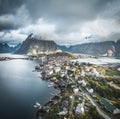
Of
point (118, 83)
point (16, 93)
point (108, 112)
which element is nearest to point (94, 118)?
point (108, 112)

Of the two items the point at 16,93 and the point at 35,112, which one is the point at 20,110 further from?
the point at 16,93

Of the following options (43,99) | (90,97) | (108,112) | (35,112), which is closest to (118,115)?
(108,112)

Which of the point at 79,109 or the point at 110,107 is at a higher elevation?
the point at 79,109

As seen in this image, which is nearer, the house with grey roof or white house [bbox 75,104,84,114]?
white house [bbox 75,104,84,114]

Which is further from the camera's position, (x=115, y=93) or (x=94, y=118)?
(x=115, y=93)

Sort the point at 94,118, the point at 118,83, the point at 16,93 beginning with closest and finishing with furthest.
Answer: the point at 94,118 < the point at 16,93 < the point at 118,83

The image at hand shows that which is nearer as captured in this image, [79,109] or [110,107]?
[79,109]

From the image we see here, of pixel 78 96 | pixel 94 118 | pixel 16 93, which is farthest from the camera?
pixel 16 93

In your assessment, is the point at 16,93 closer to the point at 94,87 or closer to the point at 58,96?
the point at 58,96

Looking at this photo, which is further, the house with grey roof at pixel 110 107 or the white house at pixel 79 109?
the house with grey roof at pixel 110 107
